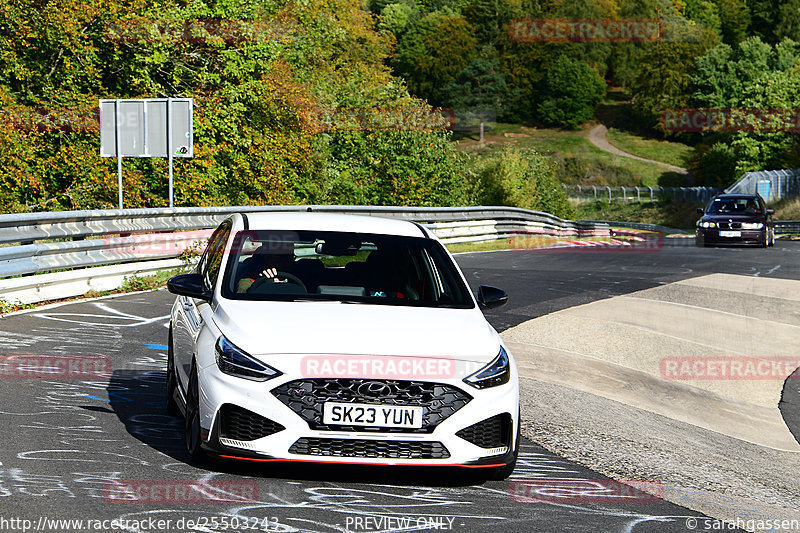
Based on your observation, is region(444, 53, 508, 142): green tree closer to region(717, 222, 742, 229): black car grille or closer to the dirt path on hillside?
the dirt path on hillside

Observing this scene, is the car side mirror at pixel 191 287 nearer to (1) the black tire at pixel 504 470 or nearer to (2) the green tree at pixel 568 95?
(1) the black tire at pixel 504 470

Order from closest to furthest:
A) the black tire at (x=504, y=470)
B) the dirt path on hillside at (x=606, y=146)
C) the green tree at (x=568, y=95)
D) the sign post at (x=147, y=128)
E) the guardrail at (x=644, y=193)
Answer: the black tire at (x=504, y=470) → the sign post at (x=147, y=128) → the guardrail at (x=644, y=193) → the dirt path on hillside at (x=606, y=146) → the green tree at (x=568, y=95)

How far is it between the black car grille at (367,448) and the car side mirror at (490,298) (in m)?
1.61

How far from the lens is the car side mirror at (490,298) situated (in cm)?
721

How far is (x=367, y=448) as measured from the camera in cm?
574

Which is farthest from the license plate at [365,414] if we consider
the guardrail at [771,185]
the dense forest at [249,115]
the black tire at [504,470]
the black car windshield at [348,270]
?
the guardrail at [771,185]

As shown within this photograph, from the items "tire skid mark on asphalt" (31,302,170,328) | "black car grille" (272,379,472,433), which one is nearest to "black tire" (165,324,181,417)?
"black car grille" (272,379,472,433)

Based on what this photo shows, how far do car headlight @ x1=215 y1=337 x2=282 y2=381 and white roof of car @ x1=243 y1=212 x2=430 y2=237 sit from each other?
156 cm

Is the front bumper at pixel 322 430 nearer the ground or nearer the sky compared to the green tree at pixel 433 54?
nearer the ground

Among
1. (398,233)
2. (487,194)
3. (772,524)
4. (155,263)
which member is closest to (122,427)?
(398,233)

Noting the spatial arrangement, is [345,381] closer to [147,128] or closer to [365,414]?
[365,414]

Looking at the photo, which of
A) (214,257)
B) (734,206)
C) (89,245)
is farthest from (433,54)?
(214,257)

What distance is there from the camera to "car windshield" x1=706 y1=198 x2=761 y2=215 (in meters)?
32.3

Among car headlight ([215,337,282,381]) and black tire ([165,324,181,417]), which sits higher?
car headlight ([215,337,282,381])
